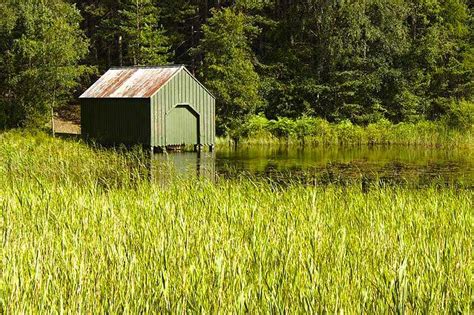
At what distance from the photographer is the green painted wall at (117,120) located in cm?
2667

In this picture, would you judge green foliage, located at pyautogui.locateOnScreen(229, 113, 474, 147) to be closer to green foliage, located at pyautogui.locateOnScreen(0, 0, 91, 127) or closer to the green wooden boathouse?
the green wooden boathouse

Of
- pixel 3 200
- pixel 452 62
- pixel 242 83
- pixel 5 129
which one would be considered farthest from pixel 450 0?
pixel 3 200

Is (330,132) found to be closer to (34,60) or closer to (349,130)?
(349,130)

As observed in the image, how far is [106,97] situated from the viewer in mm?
27781

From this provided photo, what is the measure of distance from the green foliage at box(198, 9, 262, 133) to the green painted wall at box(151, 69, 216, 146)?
357cm

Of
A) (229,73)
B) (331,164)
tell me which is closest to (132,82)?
(229,73)

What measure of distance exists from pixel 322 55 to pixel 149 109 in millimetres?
15686

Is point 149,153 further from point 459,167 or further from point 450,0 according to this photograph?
point 450,0

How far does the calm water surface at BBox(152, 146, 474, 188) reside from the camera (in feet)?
57.1

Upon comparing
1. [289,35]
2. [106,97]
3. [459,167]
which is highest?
[289,35]

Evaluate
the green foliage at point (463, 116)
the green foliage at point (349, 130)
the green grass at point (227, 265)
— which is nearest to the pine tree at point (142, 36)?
the green foliage at point (349, 130)

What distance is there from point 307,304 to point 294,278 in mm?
454

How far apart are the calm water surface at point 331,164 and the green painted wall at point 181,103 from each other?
115cm

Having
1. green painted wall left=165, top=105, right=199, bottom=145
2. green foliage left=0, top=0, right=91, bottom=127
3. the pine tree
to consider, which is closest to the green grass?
green painted wall left=165, top=105, right=199, bottom=145
